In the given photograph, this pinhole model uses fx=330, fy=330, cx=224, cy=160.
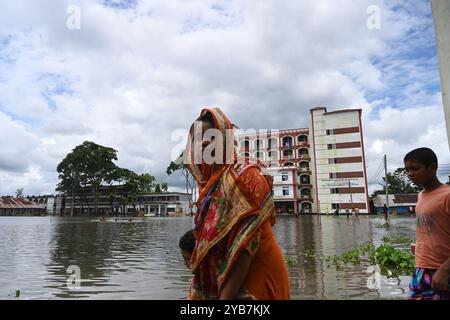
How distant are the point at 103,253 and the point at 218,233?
32.8ft

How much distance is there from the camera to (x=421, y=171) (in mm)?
2510

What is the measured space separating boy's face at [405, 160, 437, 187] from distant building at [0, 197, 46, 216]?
107 m

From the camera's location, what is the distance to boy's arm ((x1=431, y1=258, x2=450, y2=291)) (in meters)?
2.13

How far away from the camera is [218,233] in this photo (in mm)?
1529

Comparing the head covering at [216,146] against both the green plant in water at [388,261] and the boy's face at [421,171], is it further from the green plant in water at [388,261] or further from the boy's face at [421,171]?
the green plant in water at [388,261]

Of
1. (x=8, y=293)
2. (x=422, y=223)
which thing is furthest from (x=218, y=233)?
(x=8, y=293)

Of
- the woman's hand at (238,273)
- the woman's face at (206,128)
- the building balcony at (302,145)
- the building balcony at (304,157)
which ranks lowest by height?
the woman's hand at (238,273)

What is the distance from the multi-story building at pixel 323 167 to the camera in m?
51.8

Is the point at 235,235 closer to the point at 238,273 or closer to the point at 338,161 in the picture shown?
the point at 238,273

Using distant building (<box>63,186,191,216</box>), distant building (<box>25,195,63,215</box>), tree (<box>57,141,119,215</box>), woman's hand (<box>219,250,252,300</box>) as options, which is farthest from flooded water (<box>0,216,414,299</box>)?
distant building (<box>25,195,63,215</box>)

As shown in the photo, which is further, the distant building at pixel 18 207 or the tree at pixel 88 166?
the distant building at pixel 18 207

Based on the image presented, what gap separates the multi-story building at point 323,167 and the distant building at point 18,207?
74.3 meters

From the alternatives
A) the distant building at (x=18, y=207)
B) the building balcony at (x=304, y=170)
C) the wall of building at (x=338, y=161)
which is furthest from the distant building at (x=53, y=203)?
the wall of building at (x=338, y=161)
